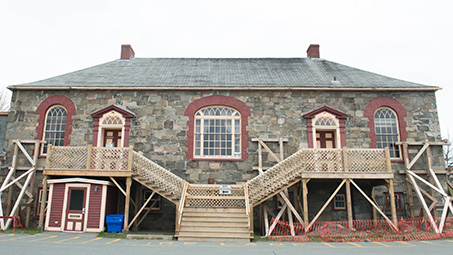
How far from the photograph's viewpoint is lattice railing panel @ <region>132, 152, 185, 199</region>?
1341 centimetres

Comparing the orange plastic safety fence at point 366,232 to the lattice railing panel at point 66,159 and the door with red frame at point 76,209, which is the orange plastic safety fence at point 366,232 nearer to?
the door with red frame at point 76,209

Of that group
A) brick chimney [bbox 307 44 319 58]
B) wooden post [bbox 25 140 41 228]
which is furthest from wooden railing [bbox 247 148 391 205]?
wooden post [bbox 25 140 41 228]

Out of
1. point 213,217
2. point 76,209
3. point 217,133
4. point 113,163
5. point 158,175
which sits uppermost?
point 217,133

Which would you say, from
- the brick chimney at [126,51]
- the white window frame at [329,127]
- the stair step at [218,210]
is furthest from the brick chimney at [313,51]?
the stair step at [218,210]

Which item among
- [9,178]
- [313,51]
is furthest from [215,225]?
[313,51]

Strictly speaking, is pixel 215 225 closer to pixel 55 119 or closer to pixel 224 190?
pixel 224 190

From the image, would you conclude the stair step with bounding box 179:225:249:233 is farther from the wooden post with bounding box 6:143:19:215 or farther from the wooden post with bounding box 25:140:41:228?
the wooden post with bounding box 6:143:19:215

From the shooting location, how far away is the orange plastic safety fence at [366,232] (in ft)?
39.5

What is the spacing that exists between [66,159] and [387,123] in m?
14.5

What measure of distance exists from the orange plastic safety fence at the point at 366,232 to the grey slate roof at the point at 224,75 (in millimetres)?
6342

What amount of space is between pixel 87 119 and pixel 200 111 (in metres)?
5.41

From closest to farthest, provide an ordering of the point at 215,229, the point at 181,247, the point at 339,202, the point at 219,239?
1. the point at 181,247
2. the point at 219,239
3. the point at 215,229
4. the point at 339,202

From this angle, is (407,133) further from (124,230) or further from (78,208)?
(78,208)

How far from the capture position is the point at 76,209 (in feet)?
43.4
